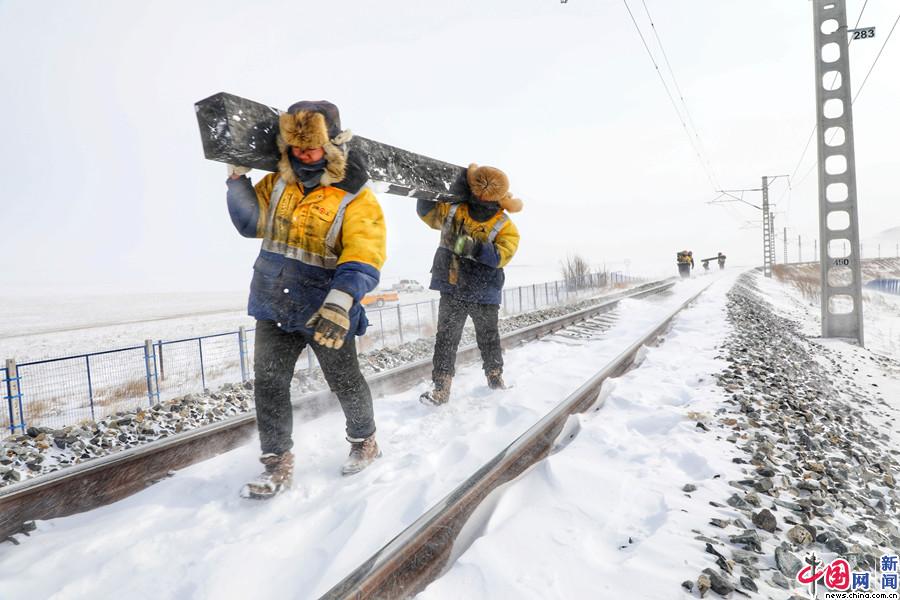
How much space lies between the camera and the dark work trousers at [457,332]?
4.57m

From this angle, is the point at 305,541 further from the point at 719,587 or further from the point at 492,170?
the point at 492,170

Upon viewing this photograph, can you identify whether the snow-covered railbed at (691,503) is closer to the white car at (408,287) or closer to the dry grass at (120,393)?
the dry grass at (120,393)

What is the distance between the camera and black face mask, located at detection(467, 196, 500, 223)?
4508 mm

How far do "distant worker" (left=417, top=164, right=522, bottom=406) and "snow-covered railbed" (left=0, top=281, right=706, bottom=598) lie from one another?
86 cm

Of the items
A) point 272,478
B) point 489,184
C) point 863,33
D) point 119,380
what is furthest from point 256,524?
point 863,33

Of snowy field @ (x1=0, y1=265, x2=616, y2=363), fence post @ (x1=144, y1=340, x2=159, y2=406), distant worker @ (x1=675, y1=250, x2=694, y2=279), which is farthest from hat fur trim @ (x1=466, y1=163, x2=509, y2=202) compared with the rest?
distant worker @ (x1=675, y1=250, x2=694, y2=279)

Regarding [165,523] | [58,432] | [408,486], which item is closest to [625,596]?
[408,486]

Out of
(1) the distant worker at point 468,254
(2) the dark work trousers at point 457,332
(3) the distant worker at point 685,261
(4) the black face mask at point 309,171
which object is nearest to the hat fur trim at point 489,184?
(1) the distant worker at point 468,254

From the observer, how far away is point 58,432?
4.57 meters

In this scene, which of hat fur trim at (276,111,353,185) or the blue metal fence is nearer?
hat fur trim at (276,111,353,185)

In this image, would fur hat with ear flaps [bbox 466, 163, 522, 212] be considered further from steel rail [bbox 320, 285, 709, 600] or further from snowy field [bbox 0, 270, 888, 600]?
steel rail [bbox 320, 285, 709, 600]

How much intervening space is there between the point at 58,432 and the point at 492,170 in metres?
4.86

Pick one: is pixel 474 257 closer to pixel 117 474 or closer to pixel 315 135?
pixel 315 135

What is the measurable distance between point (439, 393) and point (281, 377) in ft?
6.13
